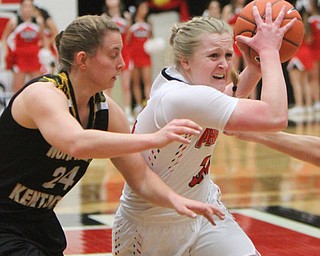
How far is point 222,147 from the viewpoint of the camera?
10383mm

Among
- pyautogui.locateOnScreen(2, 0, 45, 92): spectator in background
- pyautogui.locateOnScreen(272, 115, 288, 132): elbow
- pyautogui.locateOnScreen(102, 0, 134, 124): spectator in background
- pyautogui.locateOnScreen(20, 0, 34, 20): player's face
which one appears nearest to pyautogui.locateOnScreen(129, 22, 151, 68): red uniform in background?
pyautogui.locateOnScreen(102, 0, 134, 124): spectator in background

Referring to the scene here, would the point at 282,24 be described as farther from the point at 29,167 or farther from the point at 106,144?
the point at 29,167

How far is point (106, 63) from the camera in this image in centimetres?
322

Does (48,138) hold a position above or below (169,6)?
above

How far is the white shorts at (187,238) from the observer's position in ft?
11.4

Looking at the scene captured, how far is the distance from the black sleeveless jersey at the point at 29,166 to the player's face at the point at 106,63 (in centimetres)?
11

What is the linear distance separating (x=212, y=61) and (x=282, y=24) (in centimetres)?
33

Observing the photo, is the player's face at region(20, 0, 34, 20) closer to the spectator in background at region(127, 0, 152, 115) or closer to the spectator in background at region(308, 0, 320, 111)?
the spectator in background at region(127, 0, 152, 115)

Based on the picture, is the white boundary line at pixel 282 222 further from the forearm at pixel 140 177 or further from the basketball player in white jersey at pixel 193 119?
the forearm at pixel 140 177

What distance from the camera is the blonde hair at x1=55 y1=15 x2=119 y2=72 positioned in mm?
3223

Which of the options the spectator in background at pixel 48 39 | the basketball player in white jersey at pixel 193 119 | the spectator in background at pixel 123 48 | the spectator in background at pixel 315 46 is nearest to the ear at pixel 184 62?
the basketball player in white jersey at pixel 193 119

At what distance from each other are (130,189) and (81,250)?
5.25ft

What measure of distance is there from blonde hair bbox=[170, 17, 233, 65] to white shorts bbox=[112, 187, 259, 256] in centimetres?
72

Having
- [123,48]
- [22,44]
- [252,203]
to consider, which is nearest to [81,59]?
[252,203]
